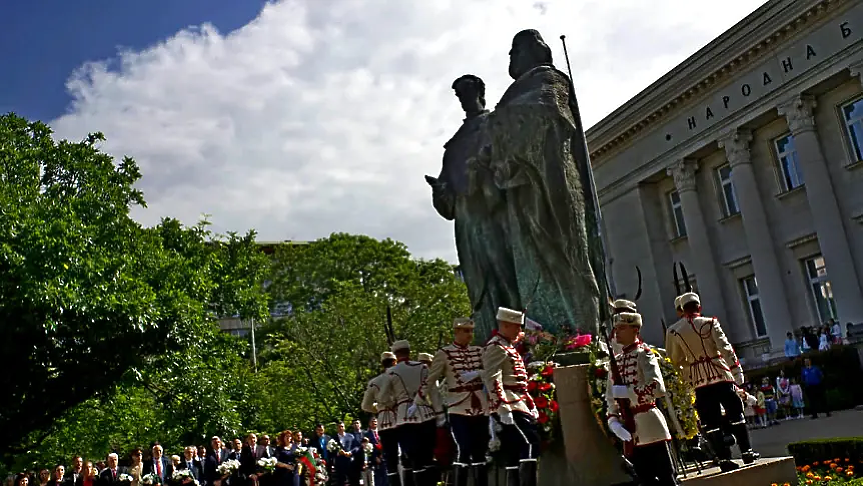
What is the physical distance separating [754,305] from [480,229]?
83.0ft

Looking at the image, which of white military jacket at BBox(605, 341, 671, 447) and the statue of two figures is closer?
white military jacket at BBox(605, 341, 671, 447)

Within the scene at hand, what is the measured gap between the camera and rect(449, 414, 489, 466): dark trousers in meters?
8.24

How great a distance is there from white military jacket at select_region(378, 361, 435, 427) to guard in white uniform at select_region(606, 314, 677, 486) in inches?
129

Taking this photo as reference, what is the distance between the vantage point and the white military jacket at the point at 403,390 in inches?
376

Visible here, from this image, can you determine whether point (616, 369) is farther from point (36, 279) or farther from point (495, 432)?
point (36, 279)

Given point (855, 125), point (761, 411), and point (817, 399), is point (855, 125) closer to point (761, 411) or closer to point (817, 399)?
point (817, 399)

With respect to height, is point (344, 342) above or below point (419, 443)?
above

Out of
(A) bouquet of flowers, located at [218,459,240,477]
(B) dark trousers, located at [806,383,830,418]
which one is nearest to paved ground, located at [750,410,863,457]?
(B) dark trousers, located at [806,383,830,418]

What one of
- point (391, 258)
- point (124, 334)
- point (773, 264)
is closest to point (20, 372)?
point (124, 334)

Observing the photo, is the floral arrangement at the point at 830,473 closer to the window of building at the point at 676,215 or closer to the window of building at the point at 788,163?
the window of building at the point at 788,163

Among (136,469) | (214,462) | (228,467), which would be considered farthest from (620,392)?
(136,469)

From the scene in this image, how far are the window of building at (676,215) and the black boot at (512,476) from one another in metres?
32.0

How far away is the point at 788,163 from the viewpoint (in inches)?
1226

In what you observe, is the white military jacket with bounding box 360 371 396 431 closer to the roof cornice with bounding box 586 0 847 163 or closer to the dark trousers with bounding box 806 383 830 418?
the dark trousers with bounding box 806 383 830 418
